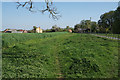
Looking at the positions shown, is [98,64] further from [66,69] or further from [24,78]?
[24,78]

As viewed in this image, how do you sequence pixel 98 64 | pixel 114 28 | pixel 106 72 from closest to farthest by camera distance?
pixel 114 28 < pixel 106 72 < pixel 98 64

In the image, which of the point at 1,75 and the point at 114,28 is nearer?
A: the point at 114,28

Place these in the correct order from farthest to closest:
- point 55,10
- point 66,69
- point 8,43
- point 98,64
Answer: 1. point 8,43
2. point 98,64
3. point 66,69
4. point 55,10

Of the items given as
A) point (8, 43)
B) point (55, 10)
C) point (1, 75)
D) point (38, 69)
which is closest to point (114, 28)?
point (55, 10)

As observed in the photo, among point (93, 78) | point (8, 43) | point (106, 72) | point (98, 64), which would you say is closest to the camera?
point (93, 78)

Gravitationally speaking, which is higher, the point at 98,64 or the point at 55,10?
the point at 55,10

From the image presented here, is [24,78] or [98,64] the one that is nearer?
[24,78]

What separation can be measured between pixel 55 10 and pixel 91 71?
16.6 ft

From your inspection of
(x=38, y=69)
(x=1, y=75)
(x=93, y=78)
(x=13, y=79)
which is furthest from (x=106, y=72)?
(x=1, y=75)

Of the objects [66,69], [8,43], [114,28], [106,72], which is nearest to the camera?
[114,28]

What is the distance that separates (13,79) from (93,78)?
436 centimetres

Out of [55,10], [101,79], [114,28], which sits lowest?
[101,79]

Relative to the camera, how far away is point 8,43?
20328 millimetres

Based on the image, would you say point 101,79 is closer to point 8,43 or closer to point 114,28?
point 114,28
